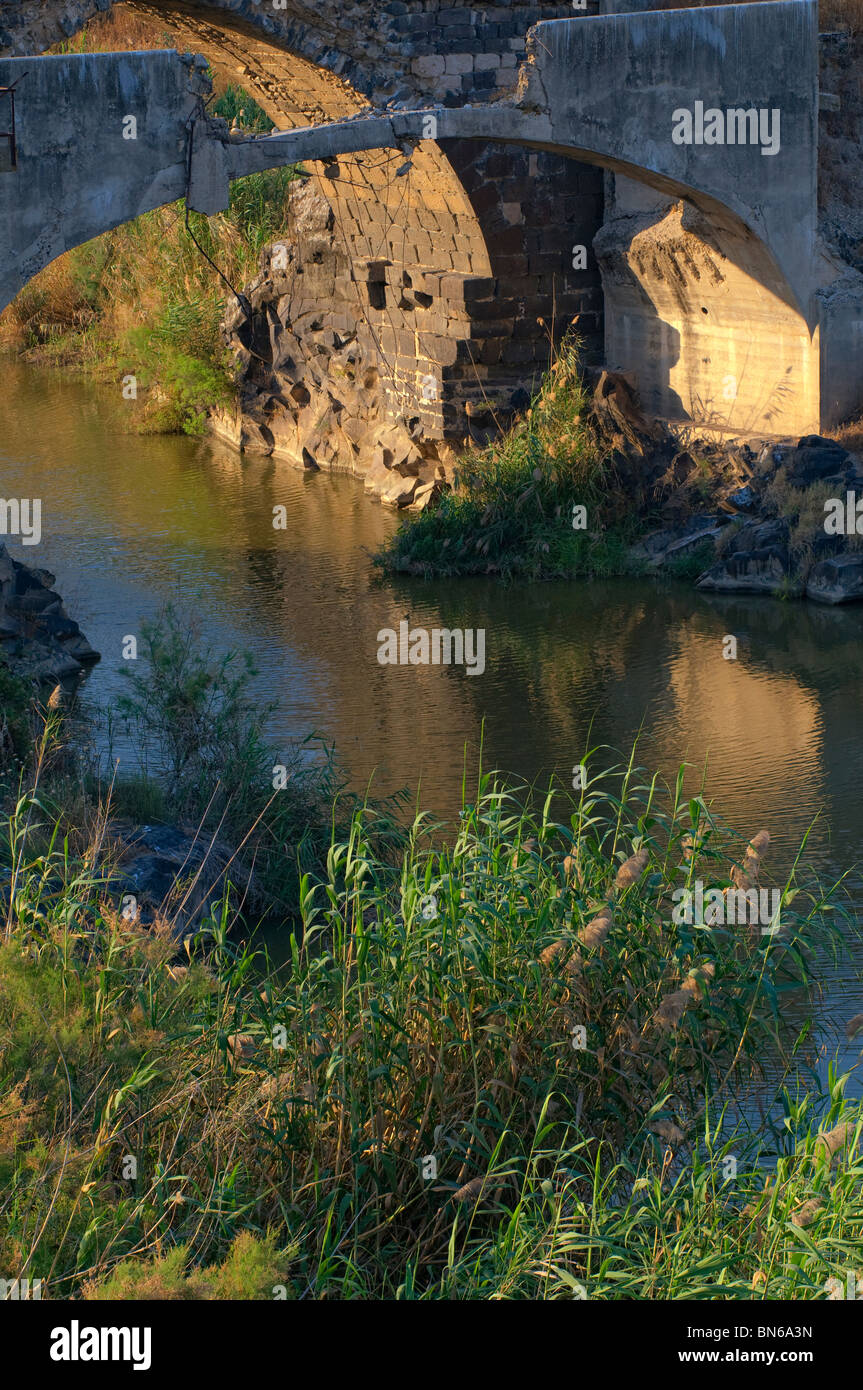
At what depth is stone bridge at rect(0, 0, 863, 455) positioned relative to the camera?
1012cm

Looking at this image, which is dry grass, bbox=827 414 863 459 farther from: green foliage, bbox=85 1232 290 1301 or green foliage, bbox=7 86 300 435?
green foliage, bbox=85 1232 290 1301

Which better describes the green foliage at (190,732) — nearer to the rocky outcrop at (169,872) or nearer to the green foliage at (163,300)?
the rocky outcrop at (169,872)

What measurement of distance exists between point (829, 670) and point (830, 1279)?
6.62 metres

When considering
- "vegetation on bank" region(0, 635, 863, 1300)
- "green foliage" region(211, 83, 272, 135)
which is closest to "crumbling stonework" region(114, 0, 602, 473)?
"green foliage" region(211, 83, 272, 135)

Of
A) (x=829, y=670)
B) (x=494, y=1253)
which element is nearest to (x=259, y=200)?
(x=829, y=670)

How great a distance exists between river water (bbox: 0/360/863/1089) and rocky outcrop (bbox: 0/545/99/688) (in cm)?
22

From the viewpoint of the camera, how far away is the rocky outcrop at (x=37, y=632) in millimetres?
9750

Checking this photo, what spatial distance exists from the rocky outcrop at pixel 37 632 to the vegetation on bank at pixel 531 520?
2892 mm

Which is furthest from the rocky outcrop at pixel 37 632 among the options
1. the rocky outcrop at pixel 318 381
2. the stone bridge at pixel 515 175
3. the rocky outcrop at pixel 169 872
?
the rocky outcrop at pixel 318 381

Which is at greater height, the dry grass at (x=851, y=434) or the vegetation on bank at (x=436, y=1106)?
the dry grass at (x=851, y=434)

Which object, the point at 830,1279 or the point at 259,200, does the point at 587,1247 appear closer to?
the point at 830,1279

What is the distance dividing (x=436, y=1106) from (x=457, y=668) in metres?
5.82

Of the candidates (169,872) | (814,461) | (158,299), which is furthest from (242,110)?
(169,872)

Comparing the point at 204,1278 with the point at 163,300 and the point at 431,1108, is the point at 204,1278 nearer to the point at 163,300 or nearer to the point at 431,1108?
the point at 431,1108
